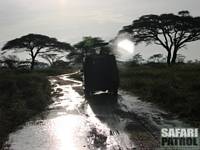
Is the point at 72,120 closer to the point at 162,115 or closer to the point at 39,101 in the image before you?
the point at 162,115

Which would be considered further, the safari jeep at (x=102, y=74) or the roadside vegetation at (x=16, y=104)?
the safari jeep at (x=102, y=74)

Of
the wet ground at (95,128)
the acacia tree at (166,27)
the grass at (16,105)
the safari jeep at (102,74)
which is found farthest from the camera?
the acacia tree at (166,27)

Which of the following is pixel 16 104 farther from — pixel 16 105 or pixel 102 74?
pixel 102 74

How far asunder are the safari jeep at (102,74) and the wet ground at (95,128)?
274cm

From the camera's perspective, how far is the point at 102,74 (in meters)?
16.9

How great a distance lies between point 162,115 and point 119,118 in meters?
1.47

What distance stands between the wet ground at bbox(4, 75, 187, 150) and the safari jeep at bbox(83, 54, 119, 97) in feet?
8.99

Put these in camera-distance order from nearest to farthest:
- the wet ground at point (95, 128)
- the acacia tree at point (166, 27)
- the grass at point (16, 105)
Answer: the wet ground at point (95, 128), the grass at point (16, 105), the acacia tree at point (166, 27)

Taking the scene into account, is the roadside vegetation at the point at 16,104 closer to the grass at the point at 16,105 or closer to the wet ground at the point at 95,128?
the grass at the point at 16,105

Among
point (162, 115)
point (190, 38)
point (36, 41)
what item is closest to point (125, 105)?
point (162, 115)

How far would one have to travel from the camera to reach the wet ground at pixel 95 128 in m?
7.84

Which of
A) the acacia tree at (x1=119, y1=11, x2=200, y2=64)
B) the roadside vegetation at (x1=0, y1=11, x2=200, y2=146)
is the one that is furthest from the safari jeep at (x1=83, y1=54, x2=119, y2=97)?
the acacia tree at (x1=119, y1=11, x2=200, y2=64)

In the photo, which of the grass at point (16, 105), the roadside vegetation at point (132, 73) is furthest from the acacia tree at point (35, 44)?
the grass at point (16, 105)

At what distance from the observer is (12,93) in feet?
55.1
